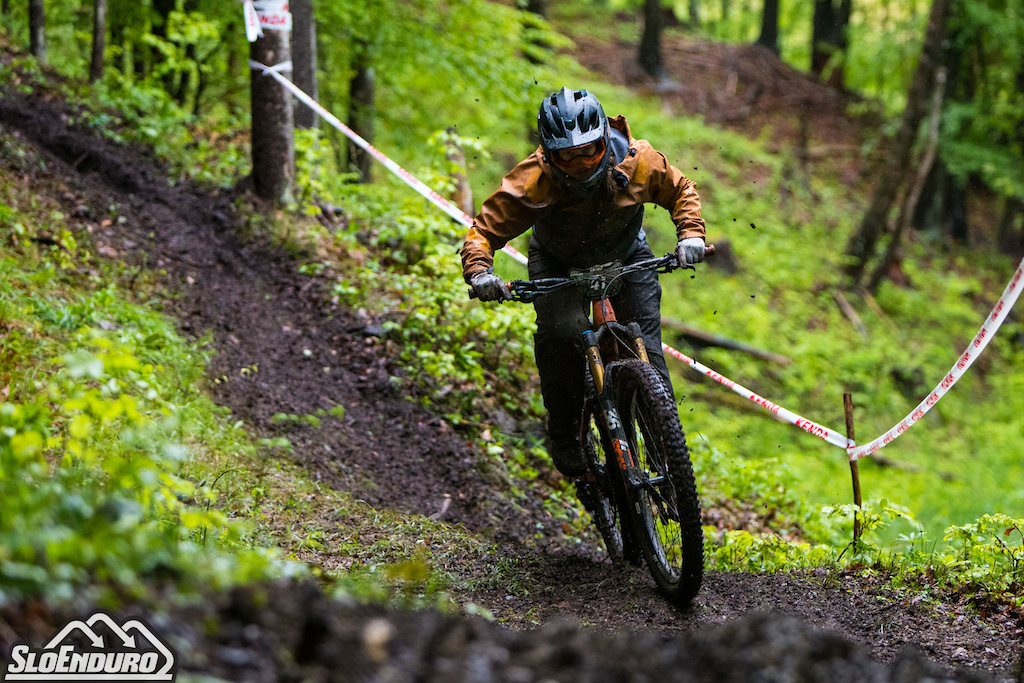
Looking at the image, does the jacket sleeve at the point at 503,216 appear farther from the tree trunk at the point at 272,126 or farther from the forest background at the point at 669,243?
the tree trunk at the point at 272,126

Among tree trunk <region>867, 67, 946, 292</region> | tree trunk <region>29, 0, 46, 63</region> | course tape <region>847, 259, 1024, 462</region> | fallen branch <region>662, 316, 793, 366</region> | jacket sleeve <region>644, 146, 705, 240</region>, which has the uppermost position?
tree trunk <region>29, 0, 46, 63</region>

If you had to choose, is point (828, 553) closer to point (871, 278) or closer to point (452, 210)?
point (452, 210)

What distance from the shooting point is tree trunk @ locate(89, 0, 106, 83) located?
31.4 ft

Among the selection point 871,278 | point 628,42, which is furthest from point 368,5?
point 628,42

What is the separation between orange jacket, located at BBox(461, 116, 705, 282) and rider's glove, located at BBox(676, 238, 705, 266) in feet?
0.44

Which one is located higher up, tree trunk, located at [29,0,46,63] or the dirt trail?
tree trunk, located at [29,0,46,63]

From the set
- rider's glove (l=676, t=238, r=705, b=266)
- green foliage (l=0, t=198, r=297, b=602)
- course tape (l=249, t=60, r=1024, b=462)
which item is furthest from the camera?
rider's glove (l=676, t=238, r=705, b=266)

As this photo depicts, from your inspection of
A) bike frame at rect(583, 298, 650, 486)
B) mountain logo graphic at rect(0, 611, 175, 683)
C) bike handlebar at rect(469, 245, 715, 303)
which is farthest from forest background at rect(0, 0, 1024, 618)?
bike handlebar at rect(469, 245, 715, 303)

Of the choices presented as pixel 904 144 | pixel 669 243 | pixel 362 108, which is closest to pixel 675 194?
pixel 362 108

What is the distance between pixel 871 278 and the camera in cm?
1742

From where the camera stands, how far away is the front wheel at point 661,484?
377cm

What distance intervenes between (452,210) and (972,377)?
13189 millimetres

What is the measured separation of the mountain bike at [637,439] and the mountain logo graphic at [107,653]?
253 centimetres

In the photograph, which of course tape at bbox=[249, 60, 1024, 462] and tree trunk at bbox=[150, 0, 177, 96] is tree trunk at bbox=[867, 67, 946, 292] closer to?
course tape at bbox=[249, 60, 1024, 462]
